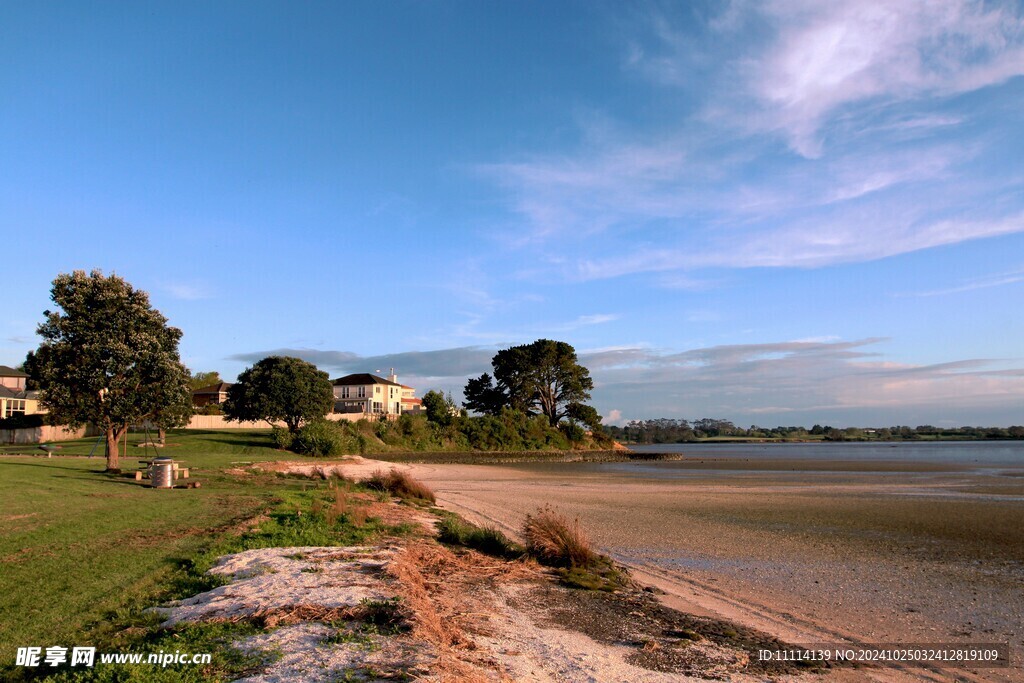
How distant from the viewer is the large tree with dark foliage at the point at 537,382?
83688 mm

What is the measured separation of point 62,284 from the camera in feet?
72.0

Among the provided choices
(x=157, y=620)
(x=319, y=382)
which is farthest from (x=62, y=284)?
(x=319, y=382)

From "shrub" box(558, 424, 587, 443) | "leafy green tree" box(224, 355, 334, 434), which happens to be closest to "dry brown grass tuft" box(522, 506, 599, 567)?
"leafy green tree" box(224, 355, 334, 434)

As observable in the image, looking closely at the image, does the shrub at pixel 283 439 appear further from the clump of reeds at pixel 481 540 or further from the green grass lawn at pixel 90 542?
the clump of reeds at pixel 481 540

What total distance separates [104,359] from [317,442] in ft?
85.4

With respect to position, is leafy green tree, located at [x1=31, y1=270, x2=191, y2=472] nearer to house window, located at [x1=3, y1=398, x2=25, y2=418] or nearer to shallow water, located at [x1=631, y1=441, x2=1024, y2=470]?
house window, located at [x1=3, y1=398, x2=25, y2=418]

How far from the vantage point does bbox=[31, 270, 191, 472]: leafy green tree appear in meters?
22.0

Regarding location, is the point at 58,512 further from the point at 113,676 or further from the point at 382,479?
the point at 382,479

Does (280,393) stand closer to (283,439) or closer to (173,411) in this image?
(283,439)

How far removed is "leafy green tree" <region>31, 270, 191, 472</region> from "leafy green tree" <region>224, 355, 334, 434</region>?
31430 mm

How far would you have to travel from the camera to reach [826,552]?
14406 millimetres

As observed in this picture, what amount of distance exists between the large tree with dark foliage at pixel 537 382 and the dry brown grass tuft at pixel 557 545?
2771 inches

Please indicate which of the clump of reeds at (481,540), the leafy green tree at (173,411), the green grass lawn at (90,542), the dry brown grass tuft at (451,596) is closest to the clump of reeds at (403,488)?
the green grass lawn at (90,542)

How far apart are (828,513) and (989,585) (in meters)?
10.3
